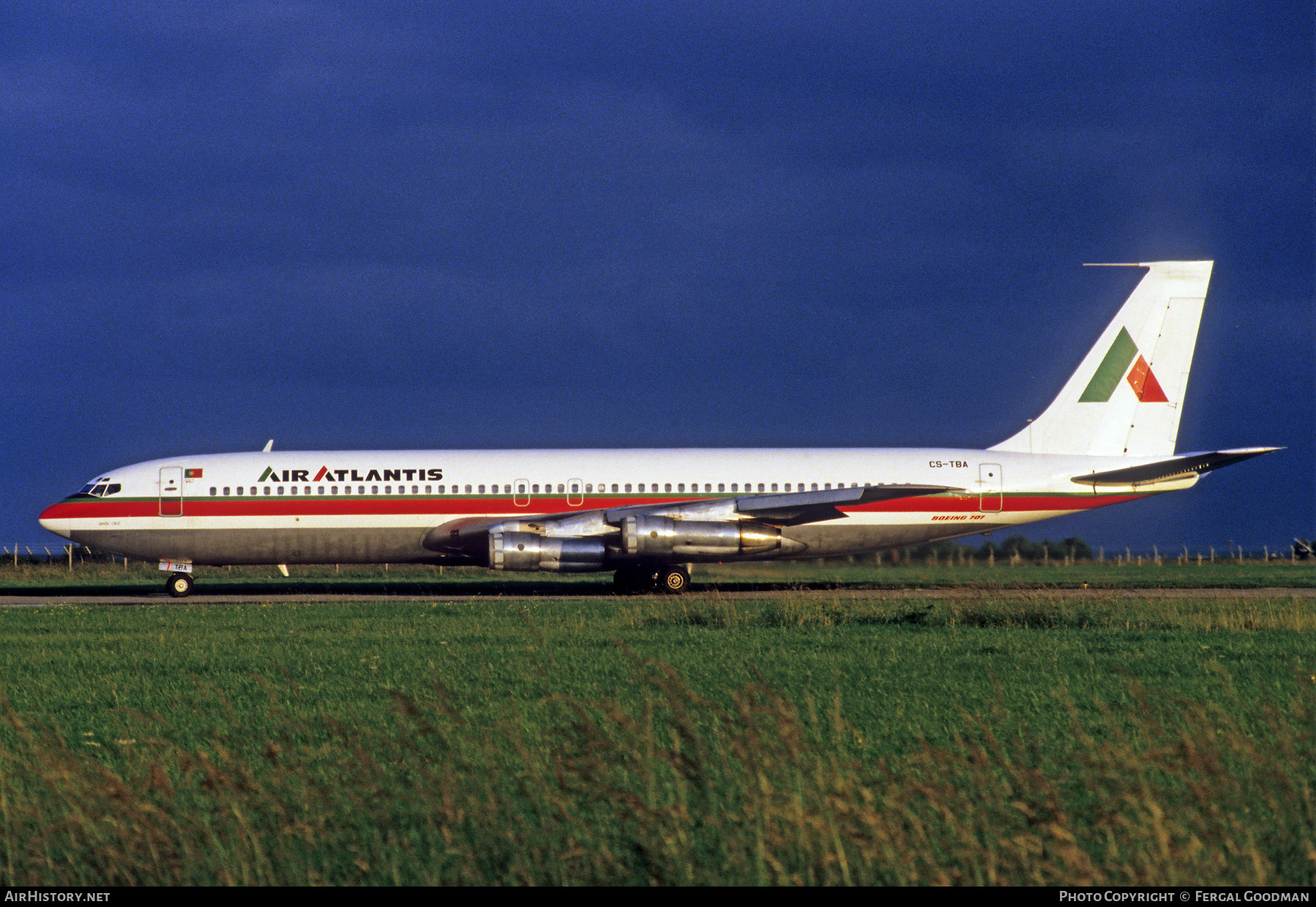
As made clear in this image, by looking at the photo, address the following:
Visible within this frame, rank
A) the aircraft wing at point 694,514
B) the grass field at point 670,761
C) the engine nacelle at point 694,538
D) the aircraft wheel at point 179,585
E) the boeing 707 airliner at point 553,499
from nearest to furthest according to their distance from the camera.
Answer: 1. the grass field at point 670,761
2. the engine nacelle at point 694,538
3. the aircraft wing at point 694,514
4. the aircraft wheel at point 179,585
5. the boeing 707 airliner at point 553,499

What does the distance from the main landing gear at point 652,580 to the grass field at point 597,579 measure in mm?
697

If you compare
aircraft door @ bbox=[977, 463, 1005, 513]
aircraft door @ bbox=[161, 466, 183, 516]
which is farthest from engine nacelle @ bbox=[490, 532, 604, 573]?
aircraft door @ bbox=[977, 463, 1005, 513]

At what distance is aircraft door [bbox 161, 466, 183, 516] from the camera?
3362 centimetres

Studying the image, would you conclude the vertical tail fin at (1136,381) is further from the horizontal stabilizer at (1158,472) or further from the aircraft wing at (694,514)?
the aircraft wing at (694,514)

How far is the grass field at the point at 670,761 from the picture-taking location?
20.0ft

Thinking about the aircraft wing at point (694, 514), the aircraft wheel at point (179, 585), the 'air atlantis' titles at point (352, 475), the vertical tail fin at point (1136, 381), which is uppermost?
the vertical tail fin at point (1136, 381)

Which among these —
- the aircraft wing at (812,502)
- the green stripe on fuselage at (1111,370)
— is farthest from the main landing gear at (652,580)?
the green stripe on fuselage at (1111,370)

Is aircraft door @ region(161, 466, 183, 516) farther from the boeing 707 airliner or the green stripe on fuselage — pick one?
the green stripe on fuselage

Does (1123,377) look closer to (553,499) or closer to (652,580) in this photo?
(652,580)

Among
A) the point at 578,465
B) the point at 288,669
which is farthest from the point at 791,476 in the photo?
the point at 288,669

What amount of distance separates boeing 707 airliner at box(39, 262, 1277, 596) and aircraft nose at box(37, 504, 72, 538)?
42 millimetres

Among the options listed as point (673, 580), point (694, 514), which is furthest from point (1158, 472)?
point (673, 580)

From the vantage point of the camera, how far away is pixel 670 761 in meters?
6.45

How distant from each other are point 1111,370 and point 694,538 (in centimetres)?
1429
